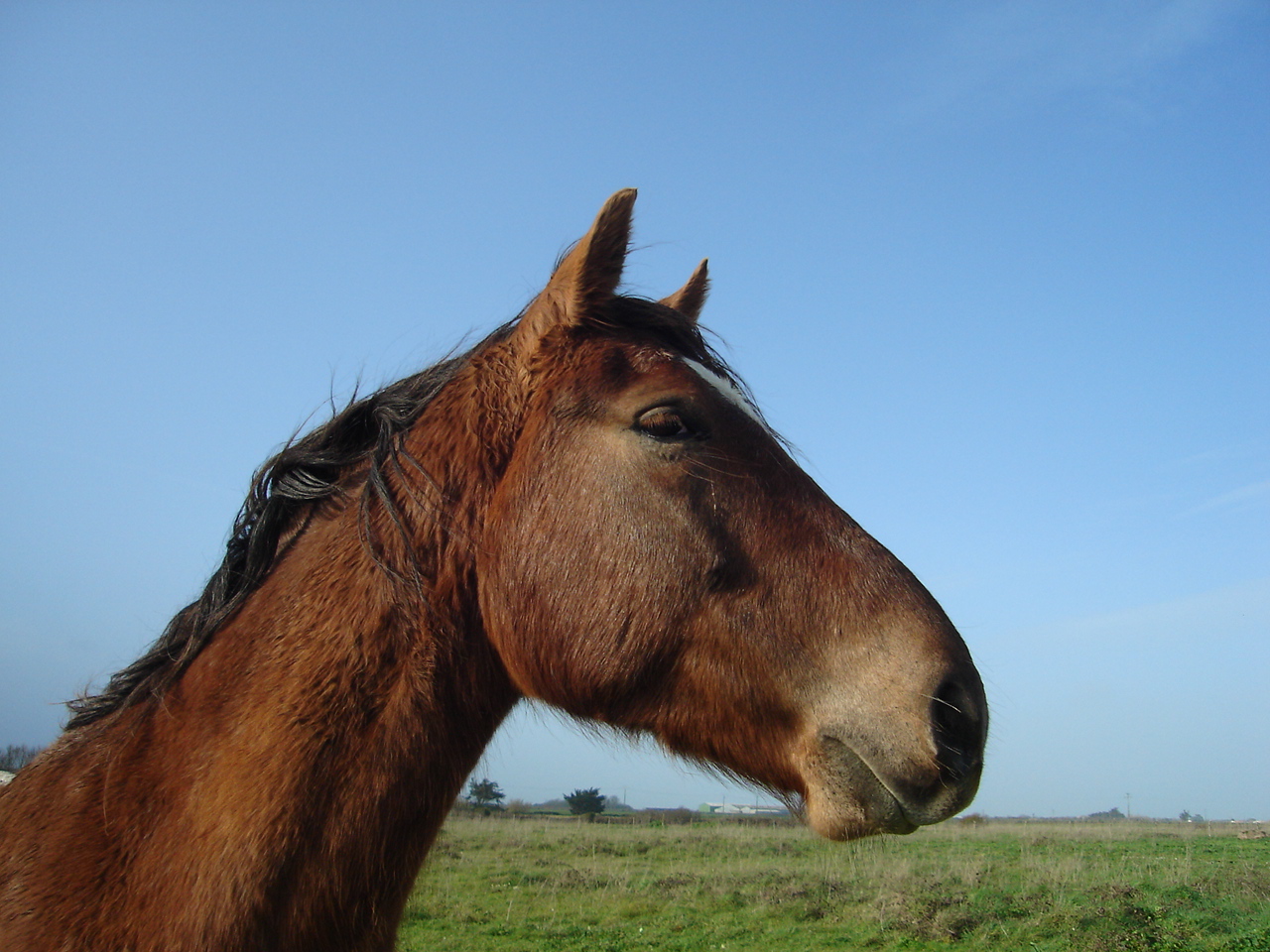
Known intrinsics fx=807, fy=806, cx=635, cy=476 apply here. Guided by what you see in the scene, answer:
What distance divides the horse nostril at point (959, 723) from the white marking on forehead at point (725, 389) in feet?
3.26

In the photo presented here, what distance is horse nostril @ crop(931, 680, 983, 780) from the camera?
201 centimetres

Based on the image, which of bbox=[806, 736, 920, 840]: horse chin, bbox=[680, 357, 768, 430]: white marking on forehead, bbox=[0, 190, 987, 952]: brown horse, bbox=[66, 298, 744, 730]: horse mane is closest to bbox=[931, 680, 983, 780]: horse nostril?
bbox=[0, 190, 987, 952]: brown horse

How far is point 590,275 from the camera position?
266 cm

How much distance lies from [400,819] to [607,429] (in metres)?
1.20

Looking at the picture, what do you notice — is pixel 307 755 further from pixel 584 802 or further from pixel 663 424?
pixel 584 802

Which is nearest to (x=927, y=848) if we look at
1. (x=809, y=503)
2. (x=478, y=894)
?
(x=478, y=894)

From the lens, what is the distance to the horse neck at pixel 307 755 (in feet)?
6.32

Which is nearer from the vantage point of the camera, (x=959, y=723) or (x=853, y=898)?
(x=959, y=723)

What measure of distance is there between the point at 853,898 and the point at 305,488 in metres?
12.6

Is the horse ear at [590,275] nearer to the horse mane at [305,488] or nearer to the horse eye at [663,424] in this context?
the horse mane at [305,488]

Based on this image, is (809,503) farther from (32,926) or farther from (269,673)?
(32,926)

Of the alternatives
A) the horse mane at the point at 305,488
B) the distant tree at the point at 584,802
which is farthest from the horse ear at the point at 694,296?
the distant tree at the point at 584,802

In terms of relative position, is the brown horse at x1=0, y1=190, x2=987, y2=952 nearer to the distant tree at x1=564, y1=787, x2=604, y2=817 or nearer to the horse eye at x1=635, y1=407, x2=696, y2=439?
the horse eye at x1=635, y1=407, x2=696, y2=439

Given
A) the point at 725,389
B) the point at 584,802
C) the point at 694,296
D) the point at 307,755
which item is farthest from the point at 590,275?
the point at 584,802
